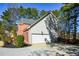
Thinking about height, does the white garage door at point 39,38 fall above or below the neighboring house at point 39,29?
below

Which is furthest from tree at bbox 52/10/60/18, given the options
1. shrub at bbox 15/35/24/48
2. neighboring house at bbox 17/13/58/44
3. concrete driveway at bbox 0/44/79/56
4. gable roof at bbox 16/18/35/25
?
shrub at bbox 15/35/24/48

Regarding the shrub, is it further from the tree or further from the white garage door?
the tree

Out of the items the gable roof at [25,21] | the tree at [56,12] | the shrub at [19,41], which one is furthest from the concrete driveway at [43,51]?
the tree at [56,12]

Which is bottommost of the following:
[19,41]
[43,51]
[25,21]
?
[43,51]

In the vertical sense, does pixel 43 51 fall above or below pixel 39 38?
below

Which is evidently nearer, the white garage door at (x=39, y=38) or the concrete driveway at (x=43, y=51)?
the concrete driveway at (x=43, y=51)

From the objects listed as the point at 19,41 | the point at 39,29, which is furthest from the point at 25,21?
the point at 19,41

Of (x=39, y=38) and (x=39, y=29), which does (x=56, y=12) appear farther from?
(x=39, y=38)

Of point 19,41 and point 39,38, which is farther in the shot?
point 39,38

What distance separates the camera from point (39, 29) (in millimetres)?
7133

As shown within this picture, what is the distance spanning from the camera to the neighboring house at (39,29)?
7.07 meters

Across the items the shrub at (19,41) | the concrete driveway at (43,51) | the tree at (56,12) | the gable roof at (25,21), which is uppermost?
the tree at (56,12)

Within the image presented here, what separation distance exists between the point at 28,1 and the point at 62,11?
977mm

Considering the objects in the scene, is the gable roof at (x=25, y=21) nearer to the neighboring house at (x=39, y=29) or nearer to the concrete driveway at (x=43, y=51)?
the neighboring house at (x=39, y=29)
